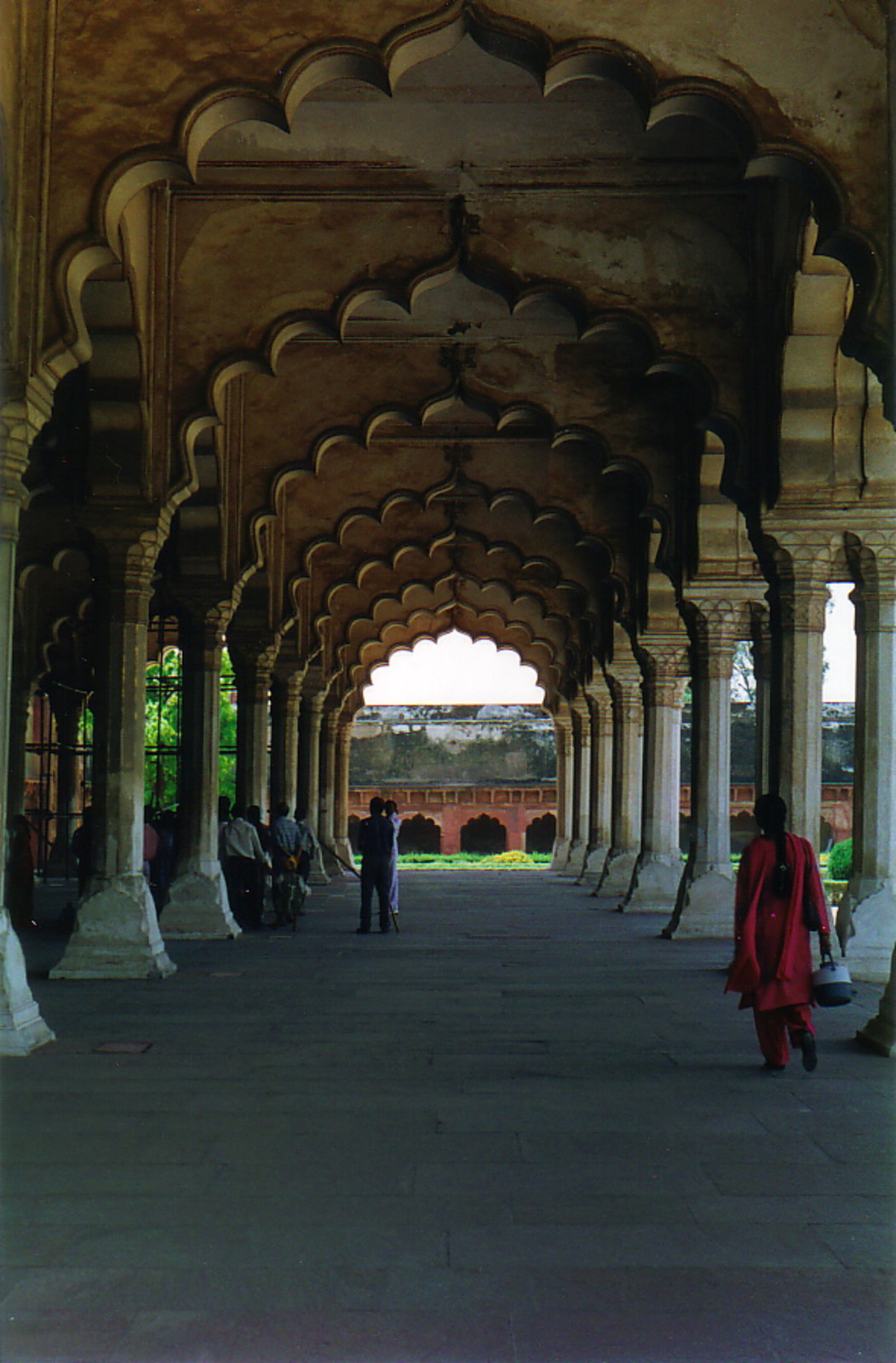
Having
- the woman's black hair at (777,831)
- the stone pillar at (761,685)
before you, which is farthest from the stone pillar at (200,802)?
the woman's black hair at (777,831)

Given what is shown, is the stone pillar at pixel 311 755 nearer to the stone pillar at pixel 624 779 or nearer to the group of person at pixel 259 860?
the stone pillar at pixel 624 779

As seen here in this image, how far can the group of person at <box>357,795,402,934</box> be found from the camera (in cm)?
1537

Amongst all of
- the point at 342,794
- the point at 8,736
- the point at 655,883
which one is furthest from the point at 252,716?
the point at 342,794

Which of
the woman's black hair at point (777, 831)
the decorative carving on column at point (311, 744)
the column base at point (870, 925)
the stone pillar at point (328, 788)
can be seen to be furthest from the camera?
the stone pillar at point (328, 788)

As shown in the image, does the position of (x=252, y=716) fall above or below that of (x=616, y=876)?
above

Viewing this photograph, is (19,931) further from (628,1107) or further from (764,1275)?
(764,1275)

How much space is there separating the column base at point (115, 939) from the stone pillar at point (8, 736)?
2.84 metres

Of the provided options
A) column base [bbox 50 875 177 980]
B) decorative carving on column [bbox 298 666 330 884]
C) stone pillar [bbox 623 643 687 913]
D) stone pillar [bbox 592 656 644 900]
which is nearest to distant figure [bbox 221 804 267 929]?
column base [bbox 50 875 177 980]

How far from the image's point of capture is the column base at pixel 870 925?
10.9 metres

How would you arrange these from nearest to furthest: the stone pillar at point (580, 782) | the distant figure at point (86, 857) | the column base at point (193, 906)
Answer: the distant figure at point (86, 857) → the column base at point (193, 906) → the stone pillar at point (580, 782)

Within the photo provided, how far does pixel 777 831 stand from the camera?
7504 millimetres

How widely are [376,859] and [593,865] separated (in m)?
12.7

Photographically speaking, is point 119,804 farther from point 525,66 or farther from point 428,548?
point 428,548

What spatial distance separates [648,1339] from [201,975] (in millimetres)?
7955
